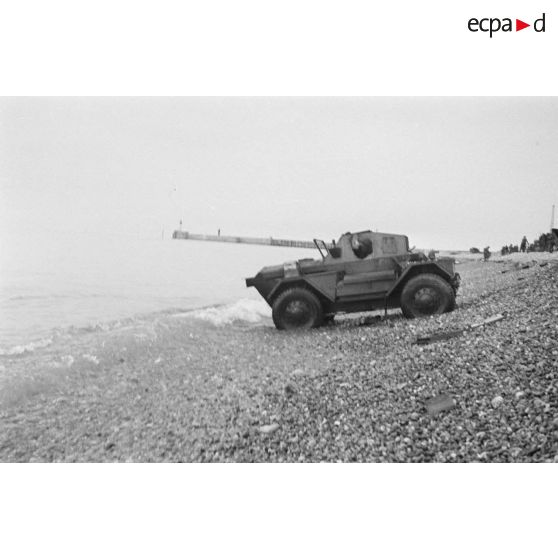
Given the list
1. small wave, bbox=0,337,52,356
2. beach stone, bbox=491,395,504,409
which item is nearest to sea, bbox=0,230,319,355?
small wave, bbox=0,337,52,356

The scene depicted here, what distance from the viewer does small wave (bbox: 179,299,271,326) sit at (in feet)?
34.5

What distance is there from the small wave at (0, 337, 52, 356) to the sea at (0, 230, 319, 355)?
15mm

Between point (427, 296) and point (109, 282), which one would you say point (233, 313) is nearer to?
point (109, 282)

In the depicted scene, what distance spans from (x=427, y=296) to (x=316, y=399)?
13.3 feet

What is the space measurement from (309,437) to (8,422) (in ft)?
9.85

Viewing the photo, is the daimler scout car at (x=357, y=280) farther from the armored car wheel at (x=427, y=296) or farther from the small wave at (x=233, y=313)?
the small wave at (x=233, y=313)

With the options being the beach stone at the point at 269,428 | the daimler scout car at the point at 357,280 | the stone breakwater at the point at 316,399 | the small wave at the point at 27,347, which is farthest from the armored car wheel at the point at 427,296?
the small wave at the point at 27,347

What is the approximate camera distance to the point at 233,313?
11211mm

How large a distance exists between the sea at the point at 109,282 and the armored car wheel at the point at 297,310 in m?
0.79

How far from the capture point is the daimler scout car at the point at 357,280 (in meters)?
A: 7.70

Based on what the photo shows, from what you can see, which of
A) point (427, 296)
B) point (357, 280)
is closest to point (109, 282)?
point (357, 280)

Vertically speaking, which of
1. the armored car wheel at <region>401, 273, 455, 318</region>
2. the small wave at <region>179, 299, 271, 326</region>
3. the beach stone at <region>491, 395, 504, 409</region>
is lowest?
the small wave at <region>179, 299, 271, 326</region>

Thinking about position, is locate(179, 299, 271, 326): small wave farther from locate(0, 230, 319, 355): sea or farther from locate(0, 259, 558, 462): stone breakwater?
locate(0, 259, 558, 462): stone breakwater
